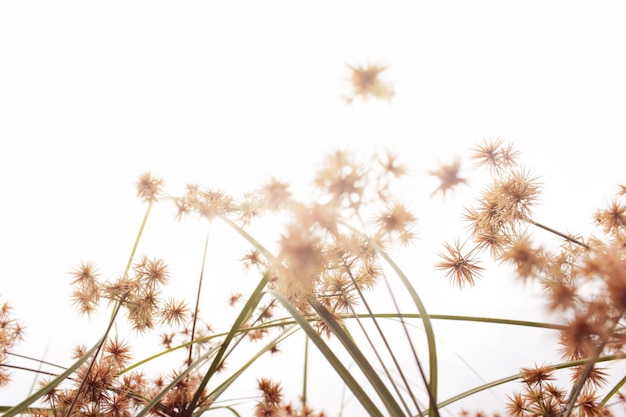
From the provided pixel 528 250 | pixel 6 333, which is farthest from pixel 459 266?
pixel 6 333

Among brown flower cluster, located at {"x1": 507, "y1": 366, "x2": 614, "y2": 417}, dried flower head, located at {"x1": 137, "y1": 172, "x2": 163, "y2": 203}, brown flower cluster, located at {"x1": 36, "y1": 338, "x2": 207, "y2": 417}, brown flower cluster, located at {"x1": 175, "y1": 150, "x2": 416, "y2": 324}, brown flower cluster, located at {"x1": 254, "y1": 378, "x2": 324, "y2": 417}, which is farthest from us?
dried flower head, located at {"x1": 137, "y1": 172, "x2": 163, "y2": 203}

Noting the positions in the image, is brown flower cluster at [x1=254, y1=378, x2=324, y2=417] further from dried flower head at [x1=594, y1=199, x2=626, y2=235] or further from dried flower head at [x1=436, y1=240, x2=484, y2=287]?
dried flower head at [x1=594, y1=199, x2=626, y2=235]

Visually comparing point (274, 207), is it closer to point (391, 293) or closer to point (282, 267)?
point (282, 267)

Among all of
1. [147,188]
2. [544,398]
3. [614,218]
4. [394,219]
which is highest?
[147,188]

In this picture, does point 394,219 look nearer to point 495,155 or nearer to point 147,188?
point 495,155

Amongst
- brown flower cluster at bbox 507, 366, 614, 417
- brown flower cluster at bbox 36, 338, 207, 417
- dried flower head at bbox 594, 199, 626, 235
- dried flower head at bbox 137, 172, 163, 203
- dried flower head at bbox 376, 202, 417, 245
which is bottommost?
brown flower cluster at bbox 507, 366, 614, 417

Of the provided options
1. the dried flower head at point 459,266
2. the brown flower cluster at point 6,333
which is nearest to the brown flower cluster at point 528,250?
the dried flower head at point 459,266

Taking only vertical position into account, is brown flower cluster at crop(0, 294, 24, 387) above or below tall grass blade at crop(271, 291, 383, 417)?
above

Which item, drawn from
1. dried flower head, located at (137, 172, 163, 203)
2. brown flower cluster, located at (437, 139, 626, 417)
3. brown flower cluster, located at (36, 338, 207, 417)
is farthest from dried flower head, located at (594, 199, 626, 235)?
dried flower head, located at (137, 172, 163, 203)

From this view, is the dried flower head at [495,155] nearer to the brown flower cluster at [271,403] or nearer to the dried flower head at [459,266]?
the dried flower head at [459,266]
